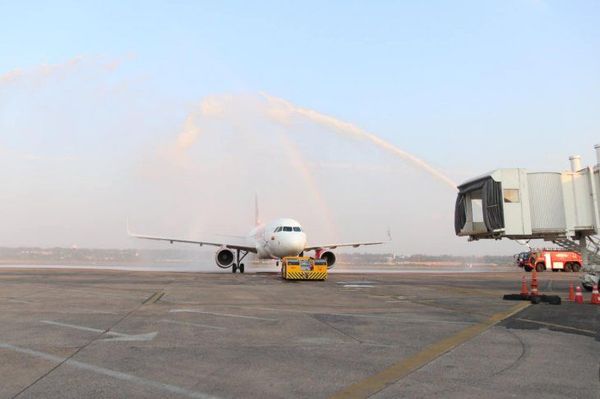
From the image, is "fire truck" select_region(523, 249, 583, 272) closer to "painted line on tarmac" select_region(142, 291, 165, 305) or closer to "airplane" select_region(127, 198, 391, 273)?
"airplane" select_region(127, 198, 391, 273)

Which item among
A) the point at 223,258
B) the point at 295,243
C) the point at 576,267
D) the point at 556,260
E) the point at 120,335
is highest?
the point at 295,243

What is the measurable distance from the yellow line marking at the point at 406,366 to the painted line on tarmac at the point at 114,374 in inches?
61.7

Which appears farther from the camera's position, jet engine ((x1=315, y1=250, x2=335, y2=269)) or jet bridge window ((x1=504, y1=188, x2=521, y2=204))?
jet engine ((x1=315, y1=250, x2=335, y2=269))

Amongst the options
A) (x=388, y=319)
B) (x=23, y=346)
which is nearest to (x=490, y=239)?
(x=388, y=319)

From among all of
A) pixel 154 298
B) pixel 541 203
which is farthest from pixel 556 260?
pixel 154 298

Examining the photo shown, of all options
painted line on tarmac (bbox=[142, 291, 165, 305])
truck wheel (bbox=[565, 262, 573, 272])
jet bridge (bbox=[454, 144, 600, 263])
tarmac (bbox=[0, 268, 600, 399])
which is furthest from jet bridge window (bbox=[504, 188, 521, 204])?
truck wheel (bbox=[565, 262, 573, 272])

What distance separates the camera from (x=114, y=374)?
5.96 meters

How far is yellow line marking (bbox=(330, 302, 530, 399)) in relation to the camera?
207 inches

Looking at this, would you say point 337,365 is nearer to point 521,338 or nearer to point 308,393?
point 308,393

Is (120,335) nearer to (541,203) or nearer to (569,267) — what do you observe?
(541,203)

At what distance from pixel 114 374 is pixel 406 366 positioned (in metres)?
3.84

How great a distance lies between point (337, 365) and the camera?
652cm

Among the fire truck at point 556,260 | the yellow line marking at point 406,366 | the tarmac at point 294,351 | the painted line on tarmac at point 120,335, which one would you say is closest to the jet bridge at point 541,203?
the tarmac at point 294,351

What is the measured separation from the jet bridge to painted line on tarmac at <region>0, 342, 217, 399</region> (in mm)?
14068
